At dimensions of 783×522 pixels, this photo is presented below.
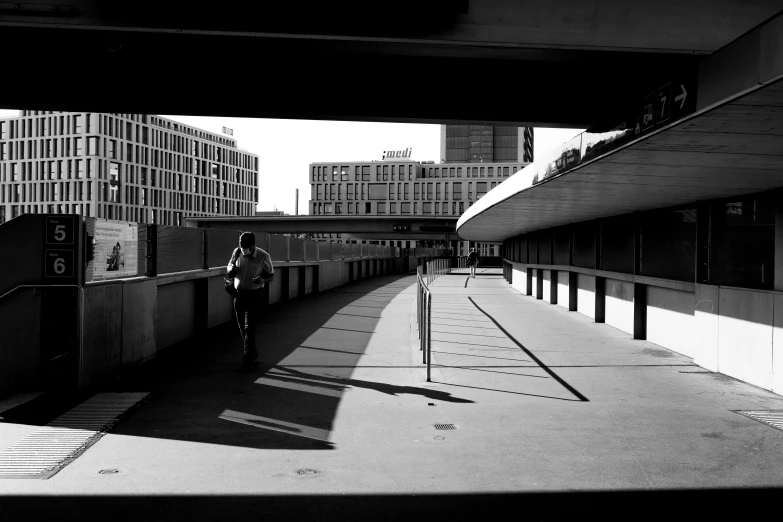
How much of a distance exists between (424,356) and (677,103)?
6116 mm

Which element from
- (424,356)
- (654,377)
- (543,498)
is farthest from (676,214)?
(543,498)

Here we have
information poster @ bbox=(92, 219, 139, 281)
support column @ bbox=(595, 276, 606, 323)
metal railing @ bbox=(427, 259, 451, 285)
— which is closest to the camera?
information poster @ bbox=(92, 219, 139, 281)

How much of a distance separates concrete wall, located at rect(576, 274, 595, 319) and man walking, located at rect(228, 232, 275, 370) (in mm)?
9884

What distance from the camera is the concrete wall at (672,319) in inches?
445

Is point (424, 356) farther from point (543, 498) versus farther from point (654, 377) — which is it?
point (543, 498)

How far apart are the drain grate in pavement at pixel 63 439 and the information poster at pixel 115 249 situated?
1.77m

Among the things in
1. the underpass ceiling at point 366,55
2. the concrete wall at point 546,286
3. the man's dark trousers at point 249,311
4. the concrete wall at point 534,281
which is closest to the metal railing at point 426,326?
the man's dark trousers at point 249,311

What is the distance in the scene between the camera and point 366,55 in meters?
8.47

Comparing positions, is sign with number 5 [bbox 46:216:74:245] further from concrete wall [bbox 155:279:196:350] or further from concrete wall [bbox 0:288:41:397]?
concrete wall [bbox 155:279:196:350]

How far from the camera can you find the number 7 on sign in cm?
580

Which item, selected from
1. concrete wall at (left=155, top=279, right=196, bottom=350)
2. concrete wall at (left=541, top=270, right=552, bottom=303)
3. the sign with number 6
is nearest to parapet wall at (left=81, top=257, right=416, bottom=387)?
concrete wall at (left=155, top=279, right=196, bottom=350)

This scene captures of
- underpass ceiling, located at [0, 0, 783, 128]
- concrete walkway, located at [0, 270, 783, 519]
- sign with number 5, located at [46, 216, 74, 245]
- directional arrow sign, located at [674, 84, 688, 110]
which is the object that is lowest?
concrete walkway, located at [0, 270, 783, 519]

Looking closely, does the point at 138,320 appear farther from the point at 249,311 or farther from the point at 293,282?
the point at 293,282

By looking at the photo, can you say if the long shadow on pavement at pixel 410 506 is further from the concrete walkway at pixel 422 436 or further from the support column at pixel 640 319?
the support column at pixel 640 319
